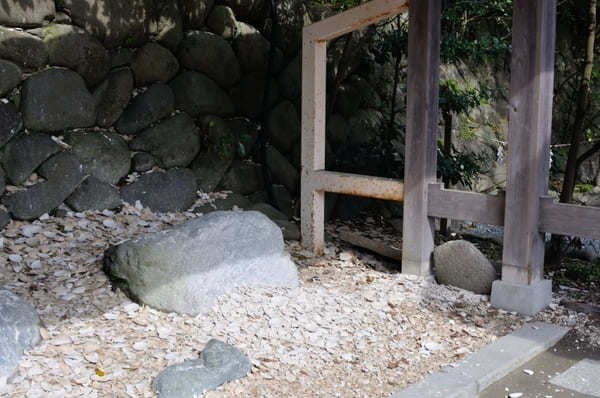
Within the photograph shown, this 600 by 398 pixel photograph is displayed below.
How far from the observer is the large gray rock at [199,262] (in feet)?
13.8

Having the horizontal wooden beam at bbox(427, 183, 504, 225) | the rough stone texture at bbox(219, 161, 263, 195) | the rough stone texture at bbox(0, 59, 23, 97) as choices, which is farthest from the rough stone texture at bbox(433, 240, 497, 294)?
the rough stone texture at bbox(0, 59, 23, 97)

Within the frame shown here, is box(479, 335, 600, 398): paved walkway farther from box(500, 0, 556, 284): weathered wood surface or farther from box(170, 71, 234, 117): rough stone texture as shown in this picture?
box(170, 71, 234, 117): rough stone texture

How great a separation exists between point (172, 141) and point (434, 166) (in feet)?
7.92

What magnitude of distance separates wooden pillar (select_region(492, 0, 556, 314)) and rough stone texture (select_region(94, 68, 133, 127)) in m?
3.25

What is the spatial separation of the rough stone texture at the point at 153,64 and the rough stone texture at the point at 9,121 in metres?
1.13

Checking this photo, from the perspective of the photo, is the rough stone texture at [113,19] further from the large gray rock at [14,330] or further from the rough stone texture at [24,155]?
the large gray rock at [14,330]

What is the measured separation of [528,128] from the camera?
15.1ft

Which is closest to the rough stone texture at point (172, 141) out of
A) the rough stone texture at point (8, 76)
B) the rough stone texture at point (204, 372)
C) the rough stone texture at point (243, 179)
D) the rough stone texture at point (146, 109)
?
the rough stone texture at point (146, 109)

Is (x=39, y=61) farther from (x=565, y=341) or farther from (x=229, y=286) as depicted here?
(x=565, y=341)

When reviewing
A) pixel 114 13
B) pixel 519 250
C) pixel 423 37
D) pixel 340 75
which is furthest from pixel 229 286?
pixel 340 75

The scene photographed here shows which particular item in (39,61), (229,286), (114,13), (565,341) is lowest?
(565,341)

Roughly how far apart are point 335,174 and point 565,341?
2.21m

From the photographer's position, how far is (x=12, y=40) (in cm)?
525

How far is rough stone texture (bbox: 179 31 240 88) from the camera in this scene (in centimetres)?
638
